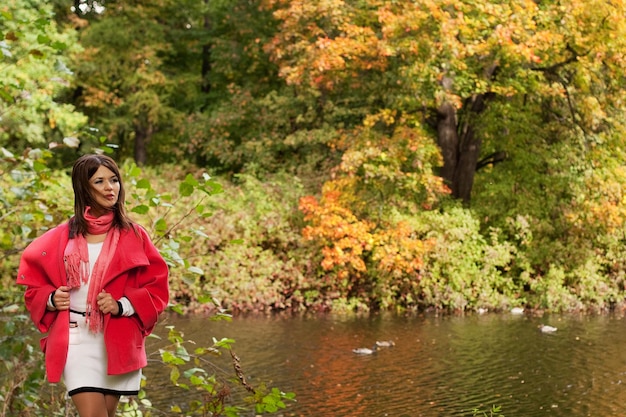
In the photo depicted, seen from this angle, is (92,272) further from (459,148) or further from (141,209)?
(459,148)

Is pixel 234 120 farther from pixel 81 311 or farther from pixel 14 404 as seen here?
pixel 81 311

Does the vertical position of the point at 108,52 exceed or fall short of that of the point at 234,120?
it exceeds it

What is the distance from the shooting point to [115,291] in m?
3.62

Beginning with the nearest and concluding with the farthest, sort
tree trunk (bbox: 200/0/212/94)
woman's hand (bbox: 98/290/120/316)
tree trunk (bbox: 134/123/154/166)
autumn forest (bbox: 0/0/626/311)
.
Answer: woman's hand (bbox: 98/290/120/316) < autumn forest (bbox: 0/0/626/311) < tree trunk (bbox: 134/123/154/166) < tree trunk (bbox: 200/0/212/94)

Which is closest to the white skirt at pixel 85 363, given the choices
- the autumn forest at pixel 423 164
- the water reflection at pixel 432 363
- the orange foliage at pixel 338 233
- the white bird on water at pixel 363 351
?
the water reflection at pixel 432 363

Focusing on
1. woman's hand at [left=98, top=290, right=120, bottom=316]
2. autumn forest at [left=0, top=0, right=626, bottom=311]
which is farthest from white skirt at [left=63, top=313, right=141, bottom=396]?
autumn forest at [left=0, top=0, right=626, bottom=311]

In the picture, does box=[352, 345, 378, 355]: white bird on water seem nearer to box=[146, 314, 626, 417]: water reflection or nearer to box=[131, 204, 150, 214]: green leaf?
box=[146, 314, 626, 417]: water reflection

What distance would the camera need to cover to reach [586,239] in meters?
19.9

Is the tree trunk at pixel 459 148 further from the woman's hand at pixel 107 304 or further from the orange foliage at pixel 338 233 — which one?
the woman's hand at pixel 107 304

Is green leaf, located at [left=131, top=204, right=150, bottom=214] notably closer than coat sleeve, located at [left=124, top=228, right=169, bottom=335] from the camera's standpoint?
No

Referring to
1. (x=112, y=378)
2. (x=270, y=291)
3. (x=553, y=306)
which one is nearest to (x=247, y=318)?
(x=270, y=291)

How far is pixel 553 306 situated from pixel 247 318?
6068 millimetres

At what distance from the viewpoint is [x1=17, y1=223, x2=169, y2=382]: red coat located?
3566mm

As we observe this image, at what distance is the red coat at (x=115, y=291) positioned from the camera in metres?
3.57
